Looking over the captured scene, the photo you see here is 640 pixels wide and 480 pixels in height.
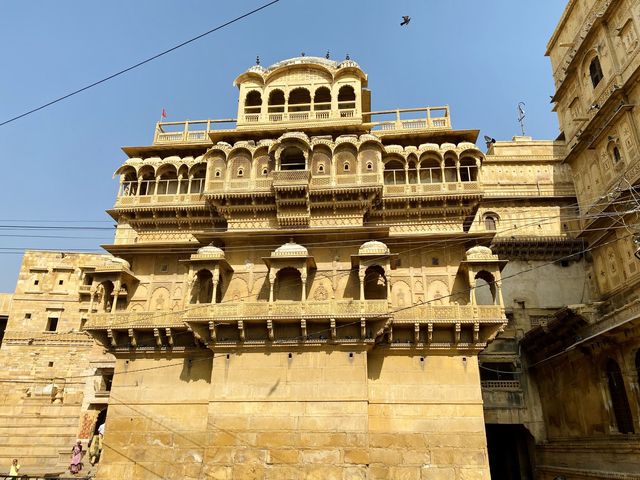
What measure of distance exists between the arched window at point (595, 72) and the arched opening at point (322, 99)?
1488cm

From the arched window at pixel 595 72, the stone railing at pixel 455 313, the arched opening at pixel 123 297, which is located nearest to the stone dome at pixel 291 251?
the stone railing at pixel 455 313

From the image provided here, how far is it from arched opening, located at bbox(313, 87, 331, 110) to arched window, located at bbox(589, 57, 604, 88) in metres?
14.9

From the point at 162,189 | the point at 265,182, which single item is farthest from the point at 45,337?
the point at 265,182

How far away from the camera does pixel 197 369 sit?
19.2m

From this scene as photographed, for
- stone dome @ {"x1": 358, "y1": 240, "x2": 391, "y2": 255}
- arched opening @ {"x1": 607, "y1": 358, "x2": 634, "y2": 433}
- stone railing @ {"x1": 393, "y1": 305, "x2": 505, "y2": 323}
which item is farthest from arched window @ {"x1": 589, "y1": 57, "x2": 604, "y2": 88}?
stone dome @ {"x1": 358, "y1": 240, "x2": 391, "y2": 255}

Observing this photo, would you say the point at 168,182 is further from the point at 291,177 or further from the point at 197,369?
the point at 197,369

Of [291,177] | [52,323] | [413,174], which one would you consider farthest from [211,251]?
[52,323]

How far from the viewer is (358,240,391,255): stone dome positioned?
732 inches

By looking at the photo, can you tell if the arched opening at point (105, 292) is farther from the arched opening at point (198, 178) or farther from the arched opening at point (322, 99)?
the arched opening at point (322, 99)

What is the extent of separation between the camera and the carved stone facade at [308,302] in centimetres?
1712

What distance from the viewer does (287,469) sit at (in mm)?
16406

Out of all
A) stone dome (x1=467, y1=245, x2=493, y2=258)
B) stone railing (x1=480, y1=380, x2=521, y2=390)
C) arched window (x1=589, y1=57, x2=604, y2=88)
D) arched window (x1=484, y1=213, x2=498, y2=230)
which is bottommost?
stone railing (x1=480, y1=380, x2=521, y2=390)

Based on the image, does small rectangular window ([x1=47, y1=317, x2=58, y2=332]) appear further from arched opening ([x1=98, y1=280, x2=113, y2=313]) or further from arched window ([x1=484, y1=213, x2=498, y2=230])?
arched window ([x1=484, y1=213, x2=498, y2=230])

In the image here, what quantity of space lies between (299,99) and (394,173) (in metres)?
7.66
